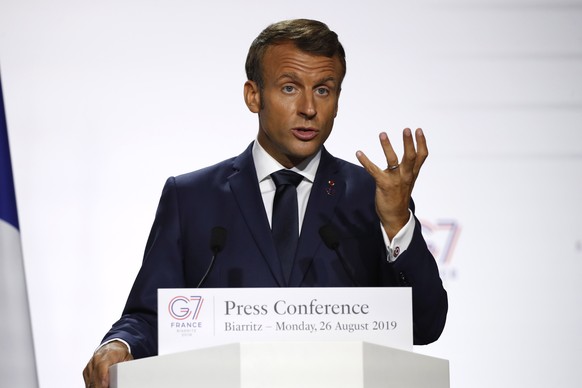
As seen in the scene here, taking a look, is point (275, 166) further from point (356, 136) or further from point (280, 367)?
point (280, 367)

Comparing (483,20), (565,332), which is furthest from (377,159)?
(565,332)

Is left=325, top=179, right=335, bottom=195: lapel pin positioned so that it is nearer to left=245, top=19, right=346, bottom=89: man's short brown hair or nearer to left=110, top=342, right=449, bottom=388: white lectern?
left=245, top=19, right=346, bottom=89: man's short brown hair

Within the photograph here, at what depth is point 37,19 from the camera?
3.92 m

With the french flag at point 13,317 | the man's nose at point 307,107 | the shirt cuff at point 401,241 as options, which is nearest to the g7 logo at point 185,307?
the shirt cuff at point 401,241

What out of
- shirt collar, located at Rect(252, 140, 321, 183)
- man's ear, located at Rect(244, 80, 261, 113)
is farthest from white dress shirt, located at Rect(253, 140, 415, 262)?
man's ear, located at Rect(244, 80, 261, 113)

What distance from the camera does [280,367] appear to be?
6.59 feet

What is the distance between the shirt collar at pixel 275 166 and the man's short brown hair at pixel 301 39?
226 millimetres

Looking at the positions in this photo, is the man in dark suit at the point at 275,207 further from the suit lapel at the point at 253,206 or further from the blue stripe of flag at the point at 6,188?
the blue stripe of flag at the point at 6,188

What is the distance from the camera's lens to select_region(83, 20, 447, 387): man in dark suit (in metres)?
2.84

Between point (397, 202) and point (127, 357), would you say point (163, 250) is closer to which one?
point (127, 357)

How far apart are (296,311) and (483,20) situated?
7.28 ft

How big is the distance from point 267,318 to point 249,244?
0.75 meters

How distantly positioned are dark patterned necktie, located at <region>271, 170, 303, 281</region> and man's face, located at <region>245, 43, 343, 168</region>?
0.26ft

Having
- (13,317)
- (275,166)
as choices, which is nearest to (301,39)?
(275,166)
